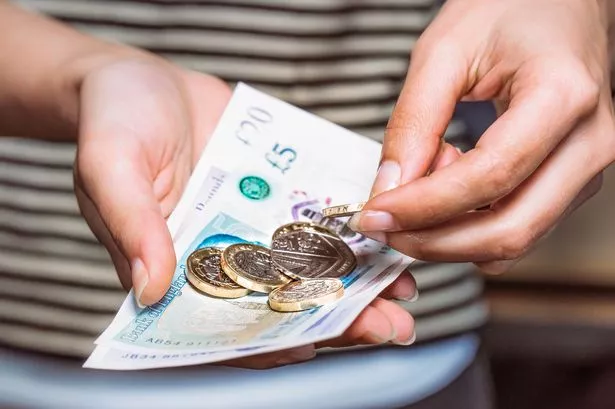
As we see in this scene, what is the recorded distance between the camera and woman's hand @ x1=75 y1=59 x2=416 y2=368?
1.85 feet

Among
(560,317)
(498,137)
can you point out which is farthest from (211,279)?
(560,317)

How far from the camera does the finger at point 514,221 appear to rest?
0.58 m

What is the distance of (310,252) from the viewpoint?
2.29 feet

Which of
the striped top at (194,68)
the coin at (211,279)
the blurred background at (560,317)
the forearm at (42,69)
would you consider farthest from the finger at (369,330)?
the blurred background at (560,317)

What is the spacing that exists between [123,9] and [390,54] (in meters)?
0.27

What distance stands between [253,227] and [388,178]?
0.19 metres

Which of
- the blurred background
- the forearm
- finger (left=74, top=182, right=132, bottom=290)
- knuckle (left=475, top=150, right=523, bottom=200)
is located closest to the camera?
knuckle (left=475, top=150, right=523, bottom=200)

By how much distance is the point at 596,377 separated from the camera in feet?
3.83

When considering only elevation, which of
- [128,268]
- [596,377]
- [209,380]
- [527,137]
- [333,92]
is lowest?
[596,377]

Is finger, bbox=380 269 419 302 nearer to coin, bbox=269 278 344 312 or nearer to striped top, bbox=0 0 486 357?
coin, bbox=269 278 344 312

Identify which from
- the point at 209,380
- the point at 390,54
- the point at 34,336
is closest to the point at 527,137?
the point at 390,54

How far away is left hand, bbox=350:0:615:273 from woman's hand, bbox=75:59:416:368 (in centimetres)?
7

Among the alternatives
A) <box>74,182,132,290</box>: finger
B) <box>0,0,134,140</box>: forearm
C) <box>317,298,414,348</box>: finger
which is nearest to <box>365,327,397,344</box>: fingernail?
<box>317,298,414,348</box>: finger

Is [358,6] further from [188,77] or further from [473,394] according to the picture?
[473,394]
